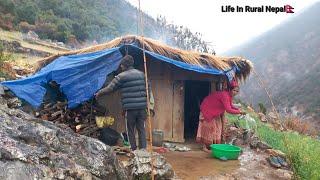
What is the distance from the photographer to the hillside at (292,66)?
31881mm

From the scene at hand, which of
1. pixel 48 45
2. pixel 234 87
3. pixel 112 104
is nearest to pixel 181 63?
pixel 234 87

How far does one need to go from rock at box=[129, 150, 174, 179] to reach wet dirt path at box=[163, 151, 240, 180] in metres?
0.67

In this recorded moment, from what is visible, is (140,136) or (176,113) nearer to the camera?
(140,136)

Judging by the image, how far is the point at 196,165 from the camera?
701 centimetres

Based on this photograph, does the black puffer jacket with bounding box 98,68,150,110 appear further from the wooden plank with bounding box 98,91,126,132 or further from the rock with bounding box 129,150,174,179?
the wooden plank with bounding box 98,91,126,132

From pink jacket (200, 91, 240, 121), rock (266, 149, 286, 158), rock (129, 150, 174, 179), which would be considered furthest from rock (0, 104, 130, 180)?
rock (266, 149, 286, 158)

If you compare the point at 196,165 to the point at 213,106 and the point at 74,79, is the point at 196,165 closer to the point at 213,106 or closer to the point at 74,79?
the point at 213,106

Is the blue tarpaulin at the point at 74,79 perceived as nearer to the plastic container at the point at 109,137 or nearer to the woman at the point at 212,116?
the plastic container at the point at 109,137

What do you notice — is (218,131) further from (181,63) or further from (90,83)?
(90,83)

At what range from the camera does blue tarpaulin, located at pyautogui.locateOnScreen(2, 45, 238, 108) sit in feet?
23.0

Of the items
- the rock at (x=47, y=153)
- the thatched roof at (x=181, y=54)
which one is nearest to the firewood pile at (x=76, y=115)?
the thatched roof at (x=181, y=54)

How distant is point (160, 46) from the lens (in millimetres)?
8125

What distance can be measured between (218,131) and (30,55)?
569 inches

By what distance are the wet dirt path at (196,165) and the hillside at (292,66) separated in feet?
72.8
